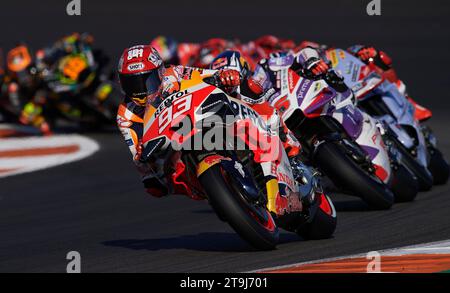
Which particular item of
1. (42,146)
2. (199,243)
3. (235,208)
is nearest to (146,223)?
(199,243)

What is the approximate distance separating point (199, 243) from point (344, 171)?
132 cm

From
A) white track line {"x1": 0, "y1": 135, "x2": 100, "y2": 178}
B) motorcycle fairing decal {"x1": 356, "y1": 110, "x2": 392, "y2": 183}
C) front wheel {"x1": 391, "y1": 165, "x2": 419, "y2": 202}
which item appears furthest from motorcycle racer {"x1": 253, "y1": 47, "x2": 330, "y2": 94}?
white track line {"x1": 0, "y1": 135, "x2": 100, "y2": 178}

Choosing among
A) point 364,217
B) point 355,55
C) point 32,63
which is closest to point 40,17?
point 32,63

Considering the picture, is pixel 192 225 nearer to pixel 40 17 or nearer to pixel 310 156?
pixel 310 156

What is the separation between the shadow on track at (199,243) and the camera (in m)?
9.36

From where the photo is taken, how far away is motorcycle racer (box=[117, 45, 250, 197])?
8.88m

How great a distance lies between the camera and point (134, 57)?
893cm

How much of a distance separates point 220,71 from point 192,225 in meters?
2.18

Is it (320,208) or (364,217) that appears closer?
(320,208)

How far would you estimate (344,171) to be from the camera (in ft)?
33.6

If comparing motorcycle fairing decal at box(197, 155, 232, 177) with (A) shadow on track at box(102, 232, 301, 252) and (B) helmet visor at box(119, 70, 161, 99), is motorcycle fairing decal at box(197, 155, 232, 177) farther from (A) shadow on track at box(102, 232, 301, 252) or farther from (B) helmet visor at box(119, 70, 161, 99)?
(A) shadow on track at box(102, 232, 301, 252)

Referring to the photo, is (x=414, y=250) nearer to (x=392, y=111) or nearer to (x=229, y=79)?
(x=229, y=79)

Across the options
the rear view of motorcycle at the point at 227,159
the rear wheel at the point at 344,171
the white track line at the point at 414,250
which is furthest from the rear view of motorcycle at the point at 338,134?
the white track line at the point at 414,250

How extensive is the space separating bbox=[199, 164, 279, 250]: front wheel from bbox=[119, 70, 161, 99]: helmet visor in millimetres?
866
